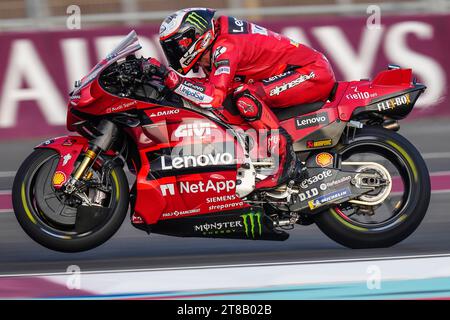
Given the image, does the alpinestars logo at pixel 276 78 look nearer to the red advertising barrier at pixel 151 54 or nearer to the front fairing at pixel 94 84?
the front fairing at pixel 94 84

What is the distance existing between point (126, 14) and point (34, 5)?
1.16 m

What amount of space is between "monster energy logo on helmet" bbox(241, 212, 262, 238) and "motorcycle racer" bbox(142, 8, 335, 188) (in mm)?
206

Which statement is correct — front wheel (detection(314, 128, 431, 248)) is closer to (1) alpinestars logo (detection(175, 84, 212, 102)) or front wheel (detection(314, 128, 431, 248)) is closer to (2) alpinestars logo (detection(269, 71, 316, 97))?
(2) alpinestars logo (detection(269, 71, 316, 97))

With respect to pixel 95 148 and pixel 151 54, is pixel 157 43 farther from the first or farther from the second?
pixel 95 148

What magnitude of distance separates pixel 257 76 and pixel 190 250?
128cm

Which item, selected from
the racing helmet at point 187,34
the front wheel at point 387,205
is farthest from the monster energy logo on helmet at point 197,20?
the front wheel at point 387,205

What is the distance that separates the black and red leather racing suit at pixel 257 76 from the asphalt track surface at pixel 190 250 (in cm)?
88

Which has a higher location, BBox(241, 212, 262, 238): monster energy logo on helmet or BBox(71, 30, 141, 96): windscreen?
BBox(71, 30, 141, 96): windscreen

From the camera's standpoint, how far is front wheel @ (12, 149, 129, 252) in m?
5.78

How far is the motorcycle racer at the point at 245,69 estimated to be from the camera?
5770mm

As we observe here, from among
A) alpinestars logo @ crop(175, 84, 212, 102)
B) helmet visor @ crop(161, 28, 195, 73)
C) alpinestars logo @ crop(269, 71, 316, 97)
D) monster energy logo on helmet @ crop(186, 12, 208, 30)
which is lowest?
alpinestars logo @ crop(175, 84, 212, 102)

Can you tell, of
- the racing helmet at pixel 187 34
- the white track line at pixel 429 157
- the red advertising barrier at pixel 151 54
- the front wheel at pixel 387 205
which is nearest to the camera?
the racing helmet at pixel 187 34

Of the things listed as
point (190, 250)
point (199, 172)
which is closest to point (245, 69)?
point (199, 172)

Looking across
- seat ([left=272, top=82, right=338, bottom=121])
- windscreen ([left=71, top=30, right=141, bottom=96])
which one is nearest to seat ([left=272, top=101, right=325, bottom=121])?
seat ([left=272, top=82, right=338, bottom=121])
